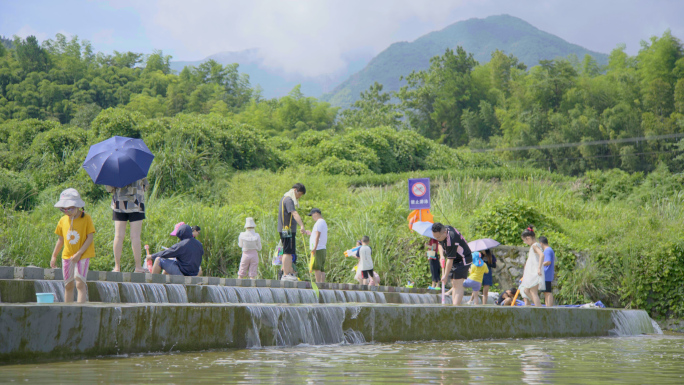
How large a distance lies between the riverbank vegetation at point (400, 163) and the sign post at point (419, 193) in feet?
4.14

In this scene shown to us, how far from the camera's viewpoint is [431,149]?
41531 millimetres

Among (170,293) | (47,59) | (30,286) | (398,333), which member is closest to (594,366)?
(398,333)

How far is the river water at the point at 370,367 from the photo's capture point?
144 inches

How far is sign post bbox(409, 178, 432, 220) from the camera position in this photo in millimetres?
13734

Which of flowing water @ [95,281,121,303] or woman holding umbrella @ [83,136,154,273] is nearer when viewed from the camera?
flowing water @ [95,281,121,303]

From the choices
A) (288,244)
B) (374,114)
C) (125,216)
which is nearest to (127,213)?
(125,216)

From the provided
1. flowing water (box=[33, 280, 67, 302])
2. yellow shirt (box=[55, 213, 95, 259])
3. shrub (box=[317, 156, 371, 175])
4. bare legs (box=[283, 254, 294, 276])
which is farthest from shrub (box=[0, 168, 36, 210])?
yellow shirt (box=[55, 213, 95, 259])

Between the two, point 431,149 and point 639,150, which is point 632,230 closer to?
point 431,149

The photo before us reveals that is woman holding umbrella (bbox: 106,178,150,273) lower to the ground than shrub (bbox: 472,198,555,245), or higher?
lower

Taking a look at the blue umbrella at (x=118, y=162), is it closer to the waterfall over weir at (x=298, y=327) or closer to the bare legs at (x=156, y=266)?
the bare legs at (x=156, y=266)

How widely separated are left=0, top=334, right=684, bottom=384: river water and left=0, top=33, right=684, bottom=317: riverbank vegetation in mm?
8151

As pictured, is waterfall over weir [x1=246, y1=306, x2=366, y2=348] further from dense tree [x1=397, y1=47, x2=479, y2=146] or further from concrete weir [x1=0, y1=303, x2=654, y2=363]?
dense tree [x1=397, y1=47, x2=479, y2=146]

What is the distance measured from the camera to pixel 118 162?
820 centimetres

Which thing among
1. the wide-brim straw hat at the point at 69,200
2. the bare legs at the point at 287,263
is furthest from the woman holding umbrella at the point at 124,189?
the bare legs at the point at 287,263
